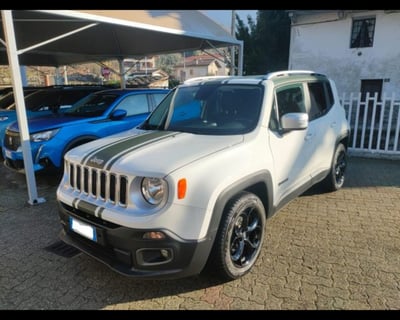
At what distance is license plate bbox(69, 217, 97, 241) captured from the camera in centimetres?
266

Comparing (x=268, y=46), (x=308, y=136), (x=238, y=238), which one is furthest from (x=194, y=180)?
(x=268, y=46)

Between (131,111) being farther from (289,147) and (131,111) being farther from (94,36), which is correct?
(94,36)

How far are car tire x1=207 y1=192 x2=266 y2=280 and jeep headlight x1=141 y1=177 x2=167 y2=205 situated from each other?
59 cm

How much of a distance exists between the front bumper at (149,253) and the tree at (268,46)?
769 inches

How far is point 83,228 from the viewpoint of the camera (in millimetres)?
2742

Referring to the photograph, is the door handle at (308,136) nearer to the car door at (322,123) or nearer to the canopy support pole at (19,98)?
the car door at (322,123)

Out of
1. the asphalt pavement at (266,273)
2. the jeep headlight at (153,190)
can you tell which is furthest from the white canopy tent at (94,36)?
the jeep headlight at (153,190)

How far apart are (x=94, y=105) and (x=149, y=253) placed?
476 cm

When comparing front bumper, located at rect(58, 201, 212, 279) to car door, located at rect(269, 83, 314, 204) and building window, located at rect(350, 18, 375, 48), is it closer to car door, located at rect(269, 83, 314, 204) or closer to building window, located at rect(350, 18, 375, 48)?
car door, located at rect(269, 83, 314, 204)

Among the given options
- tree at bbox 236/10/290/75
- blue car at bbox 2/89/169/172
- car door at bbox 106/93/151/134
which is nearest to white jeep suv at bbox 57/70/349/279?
blue car at bbox 2/89/169/172

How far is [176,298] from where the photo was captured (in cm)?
274

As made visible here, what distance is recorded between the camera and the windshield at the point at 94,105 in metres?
6.24
